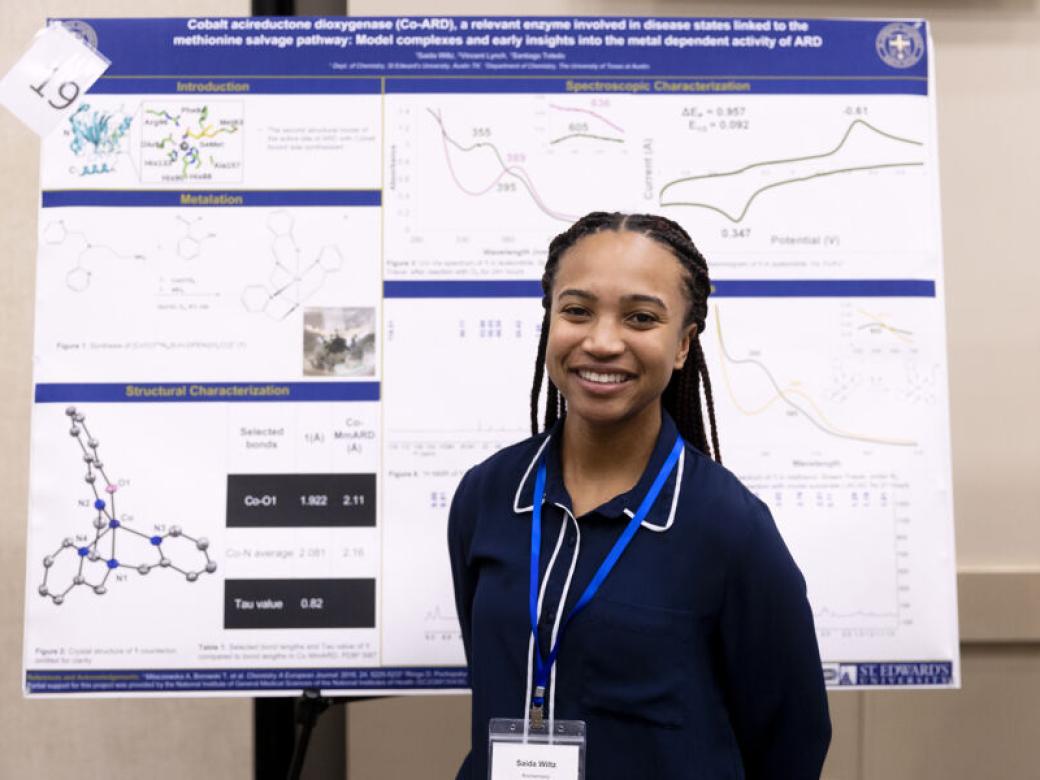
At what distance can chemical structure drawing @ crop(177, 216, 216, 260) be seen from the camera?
1652 mm

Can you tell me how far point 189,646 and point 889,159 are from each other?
4.97 ft

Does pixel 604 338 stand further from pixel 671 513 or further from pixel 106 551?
pixel 106 551

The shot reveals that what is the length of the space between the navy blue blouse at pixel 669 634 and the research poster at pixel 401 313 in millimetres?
515

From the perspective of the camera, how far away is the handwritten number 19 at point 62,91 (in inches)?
65.8

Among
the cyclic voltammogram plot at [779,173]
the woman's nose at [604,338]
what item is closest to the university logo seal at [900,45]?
the cyclic voltammogram plot at [779,173]

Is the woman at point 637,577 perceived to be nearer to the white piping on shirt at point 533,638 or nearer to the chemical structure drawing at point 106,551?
the white piping on shirt at point 533,638

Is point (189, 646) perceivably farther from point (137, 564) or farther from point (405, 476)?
point (405, 476)

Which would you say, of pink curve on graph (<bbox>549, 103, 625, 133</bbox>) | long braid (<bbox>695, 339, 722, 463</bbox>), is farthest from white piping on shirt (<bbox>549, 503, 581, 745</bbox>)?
pink curve on graph (<bbox>549, 103, 625, 133</bbox>)

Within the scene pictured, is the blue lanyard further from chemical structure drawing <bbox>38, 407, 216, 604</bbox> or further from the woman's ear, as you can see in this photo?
chemical structure drawing <bbox>38, 407, 216, 604</bbox>

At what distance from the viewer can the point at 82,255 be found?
1641 millimetres

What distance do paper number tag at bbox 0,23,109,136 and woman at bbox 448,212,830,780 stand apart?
3.44ft

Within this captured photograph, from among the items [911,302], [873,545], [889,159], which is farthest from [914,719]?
[889,159]

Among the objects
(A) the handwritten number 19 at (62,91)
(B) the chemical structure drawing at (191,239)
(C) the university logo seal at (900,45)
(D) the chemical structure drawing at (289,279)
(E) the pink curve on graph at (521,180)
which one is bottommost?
(D) the chemical structure drawing at (289,279)

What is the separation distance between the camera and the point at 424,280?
1658 mm
